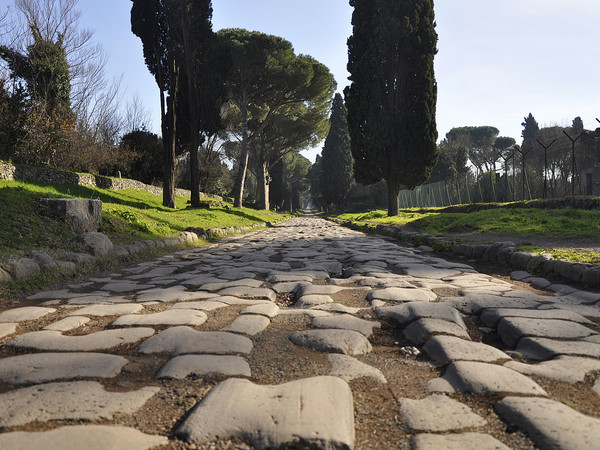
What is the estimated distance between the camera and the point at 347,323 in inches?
90.7

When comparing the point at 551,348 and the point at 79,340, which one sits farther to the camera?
the point at 79,340

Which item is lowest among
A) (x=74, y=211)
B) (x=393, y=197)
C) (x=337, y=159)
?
(x=74, y=211)

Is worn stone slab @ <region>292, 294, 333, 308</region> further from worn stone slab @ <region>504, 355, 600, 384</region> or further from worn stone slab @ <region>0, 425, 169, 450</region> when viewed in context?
worn stone slab @ <region>0, 425, 169, 450</region>

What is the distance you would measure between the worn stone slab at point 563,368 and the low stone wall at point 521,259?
201 centimetres

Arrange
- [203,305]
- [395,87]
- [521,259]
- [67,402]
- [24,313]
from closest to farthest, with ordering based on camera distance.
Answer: [67,402], [24,313], [203,305], [521,259], [395,87]

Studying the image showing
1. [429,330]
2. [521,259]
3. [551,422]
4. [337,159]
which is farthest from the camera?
[337,159]

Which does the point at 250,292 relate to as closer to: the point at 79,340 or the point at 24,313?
the point at 79,340

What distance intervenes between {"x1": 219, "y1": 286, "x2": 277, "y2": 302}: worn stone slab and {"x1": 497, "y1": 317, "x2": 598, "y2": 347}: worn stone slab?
1.64 m

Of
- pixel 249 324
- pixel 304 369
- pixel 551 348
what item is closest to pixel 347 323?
pixel 249 324

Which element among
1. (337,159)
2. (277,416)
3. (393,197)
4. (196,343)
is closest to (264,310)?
(196,343)

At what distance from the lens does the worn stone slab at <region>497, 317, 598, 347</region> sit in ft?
6.84

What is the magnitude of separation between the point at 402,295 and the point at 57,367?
7.51 ft

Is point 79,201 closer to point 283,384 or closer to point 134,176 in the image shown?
point 283,384

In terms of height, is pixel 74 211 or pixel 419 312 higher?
pixel 74 211
